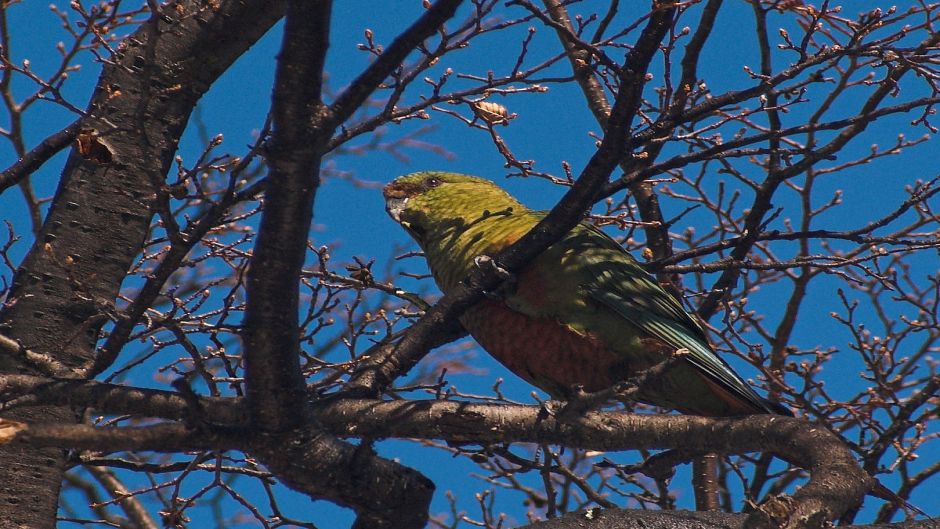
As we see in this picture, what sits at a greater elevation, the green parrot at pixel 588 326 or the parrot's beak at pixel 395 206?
the parrot's beak at pixel 395 206

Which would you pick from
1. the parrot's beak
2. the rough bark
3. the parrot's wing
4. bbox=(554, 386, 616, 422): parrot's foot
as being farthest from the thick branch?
the parrot's beak

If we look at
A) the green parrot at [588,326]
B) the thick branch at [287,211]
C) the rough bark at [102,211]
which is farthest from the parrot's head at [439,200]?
the thick branch at [287,211]

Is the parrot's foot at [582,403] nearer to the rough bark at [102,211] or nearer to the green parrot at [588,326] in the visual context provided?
the green parrot at [588,326]

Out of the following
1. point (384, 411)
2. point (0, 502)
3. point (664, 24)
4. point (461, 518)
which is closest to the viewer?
point (664, 24)

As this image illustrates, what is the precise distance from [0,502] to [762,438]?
3.23 m

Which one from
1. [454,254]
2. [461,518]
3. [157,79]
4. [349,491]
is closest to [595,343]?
[454,254]

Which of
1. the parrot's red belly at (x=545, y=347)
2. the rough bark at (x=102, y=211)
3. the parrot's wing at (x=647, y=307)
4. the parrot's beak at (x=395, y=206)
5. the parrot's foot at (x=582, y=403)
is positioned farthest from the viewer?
the parrot's beak at (x=395, y=206)

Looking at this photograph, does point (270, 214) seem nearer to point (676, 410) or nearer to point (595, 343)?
A: point (595, 343)

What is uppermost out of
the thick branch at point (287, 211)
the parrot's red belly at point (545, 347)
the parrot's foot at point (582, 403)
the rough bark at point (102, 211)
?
the rough bark at point (102, 211)

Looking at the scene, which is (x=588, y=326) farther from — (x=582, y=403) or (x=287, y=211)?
(x=287, y=211)

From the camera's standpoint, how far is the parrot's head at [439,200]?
5160 millimetres

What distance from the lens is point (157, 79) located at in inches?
183

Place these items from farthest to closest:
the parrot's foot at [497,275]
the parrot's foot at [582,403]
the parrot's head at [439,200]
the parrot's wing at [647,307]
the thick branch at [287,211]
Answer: the parrot's head at [439,200] < the parrot's wing at [647,307] < the parrot's foot at [497,275] < the parrot's foot at [582,403] < the thick branch at [287,211]

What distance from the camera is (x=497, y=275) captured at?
3.94 m
